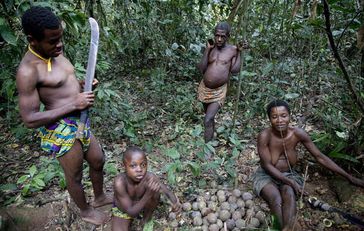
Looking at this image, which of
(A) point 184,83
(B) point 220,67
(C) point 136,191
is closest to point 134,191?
(C) point 136,191

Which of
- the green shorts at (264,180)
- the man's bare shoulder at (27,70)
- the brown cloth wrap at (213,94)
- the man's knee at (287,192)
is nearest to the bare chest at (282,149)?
the green shorts at (264,180)

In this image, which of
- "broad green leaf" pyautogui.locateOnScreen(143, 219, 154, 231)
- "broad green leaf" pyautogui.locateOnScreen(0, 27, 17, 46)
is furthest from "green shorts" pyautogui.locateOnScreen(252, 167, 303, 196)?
"broad green leaf" pyautogui.locateOnScreen(0, 27, 17, 46)

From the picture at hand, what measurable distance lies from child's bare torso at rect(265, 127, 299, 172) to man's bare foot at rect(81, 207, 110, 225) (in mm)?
1565

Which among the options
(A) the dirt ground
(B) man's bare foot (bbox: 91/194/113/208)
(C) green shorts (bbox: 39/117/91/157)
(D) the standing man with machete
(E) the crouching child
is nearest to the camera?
(D) the standing man with machete

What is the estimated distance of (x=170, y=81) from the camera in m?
5.70

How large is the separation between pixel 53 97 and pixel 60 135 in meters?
0.27

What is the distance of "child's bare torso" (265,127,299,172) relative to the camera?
9.09 ft

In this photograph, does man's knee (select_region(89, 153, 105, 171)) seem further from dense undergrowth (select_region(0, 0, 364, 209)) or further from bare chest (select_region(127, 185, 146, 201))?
dense undergrowth (select_region(0, 0, 364, 209))

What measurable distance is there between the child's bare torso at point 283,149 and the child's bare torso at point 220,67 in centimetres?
141

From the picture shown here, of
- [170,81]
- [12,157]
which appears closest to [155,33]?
[170,81]

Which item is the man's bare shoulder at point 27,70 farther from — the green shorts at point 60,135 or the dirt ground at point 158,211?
the dirt ground at point 158,211

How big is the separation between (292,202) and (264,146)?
52 centimetres

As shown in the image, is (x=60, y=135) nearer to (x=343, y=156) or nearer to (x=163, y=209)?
(x=163, y=209)

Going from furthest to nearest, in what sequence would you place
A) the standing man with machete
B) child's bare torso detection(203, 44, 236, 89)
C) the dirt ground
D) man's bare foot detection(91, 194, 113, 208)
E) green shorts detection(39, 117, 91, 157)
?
1. child's bare torso detection(203, 44, 236, 89)
2. man's bare foot detection(91, 194, 113, 208)
3. the dirt ground
4. green shorts detection(39, 117, 91, 157)
5. the standing man with machete
